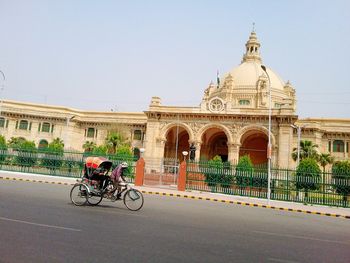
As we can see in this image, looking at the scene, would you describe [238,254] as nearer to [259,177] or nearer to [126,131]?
[259,177]

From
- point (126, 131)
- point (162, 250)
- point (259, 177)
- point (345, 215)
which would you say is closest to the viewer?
point (162, 250)

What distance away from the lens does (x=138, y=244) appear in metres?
4.93

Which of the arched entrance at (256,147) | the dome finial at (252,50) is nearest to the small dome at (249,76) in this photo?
the dome finial at (252,50)

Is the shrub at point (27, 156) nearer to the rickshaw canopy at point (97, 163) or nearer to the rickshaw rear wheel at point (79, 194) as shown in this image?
the rickshaw rear wheel at point (79, 194)

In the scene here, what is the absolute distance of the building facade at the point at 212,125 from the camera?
34656 mm

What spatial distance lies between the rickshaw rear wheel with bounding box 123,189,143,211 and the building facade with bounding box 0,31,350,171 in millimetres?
21489

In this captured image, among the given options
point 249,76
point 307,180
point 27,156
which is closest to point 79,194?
point 307,180

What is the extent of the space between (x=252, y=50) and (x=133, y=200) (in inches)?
2073

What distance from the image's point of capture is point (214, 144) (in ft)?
141

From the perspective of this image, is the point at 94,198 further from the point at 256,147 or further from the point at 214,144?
the point at 256,147

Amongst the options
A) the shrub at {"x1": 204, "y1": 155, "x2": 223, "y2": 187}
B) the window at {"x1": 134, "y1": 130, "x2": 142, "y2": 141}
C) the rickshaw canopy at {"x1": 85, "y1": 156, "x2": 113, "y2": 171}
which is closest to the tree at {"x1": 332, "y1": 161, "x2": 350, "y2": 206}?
the shrub at {"x1": 204, "y1": 155, "x2": 223, "y2": 187}

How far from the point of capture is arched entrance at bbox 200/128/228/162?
40.8 m

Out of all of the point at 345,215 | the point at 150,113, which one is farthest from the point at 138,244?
the point at 150,113

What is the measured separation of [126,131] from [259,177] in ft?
96.1
